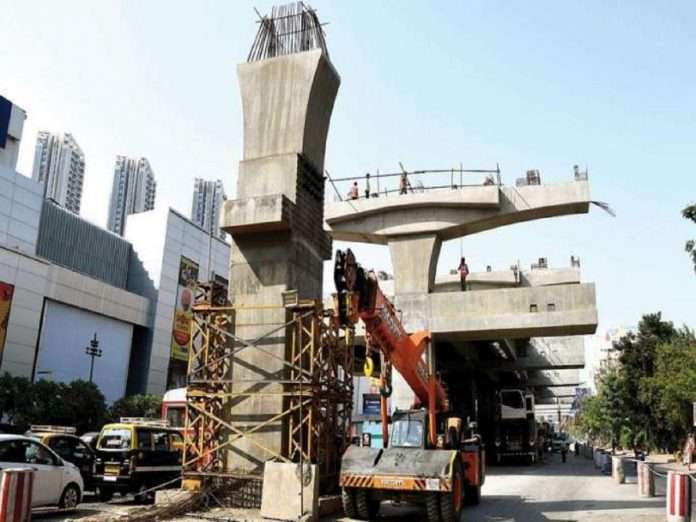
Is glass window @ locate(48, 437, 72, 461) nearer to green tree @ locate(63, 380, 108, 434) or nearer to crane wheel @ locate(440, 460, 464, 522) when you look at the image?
crane wheel @ locate(440, 460, 464, 522)

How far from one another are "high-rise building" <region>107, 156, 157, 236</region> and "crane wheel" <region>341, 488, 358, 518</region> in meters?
103

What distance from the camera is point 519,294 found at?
26375 mm

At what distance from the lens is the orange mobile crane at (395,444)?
1225 cm

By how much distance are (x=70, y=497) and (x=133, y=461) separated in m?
2.44

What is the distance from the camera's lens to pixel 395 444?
14000mm

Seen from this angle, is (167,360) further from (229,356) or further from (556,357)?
(229,356)

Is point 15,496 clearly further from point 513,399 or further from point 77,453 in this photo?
point 513,399

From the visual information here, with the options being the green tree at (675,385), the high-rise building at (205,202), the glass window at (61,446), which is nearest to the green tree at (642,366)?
the green tree at (675,385)

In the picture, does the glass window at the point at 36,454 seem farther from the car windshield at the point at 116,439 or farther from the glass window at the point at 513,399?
the glass window at the point at 513,399

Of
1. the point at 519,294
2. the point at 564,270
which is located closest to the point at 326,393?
the point at 519,294

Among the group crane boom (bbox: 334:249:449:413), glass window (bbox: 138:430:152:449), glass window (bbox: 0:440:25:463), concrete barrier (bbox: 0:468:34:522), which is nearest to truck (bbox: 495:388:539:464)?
crane boom (bbox: 334:249:449:413)

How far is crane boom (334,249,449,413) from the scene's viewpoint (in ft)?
40.0

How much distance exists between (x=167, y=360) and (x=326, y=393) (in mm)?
60629

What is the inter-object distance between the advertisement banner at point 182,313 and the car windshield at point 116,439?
56.5 metres
